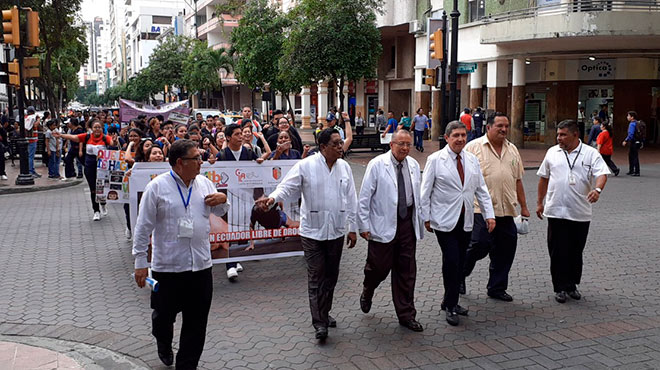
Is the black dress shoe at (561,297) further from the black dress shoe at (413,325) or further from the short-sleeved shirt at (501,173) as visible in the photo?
the black dress shoe at (413,325)

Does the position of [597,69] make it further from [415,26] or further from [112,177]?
[112,177]

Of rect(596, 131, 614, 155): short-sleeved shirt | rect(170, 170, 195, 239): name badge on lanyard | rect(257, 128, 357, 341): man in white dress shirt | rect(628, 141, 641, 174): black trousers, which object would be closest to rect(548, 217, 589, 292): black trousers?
rect(257, 128, 357, 341): man in white dress shirt

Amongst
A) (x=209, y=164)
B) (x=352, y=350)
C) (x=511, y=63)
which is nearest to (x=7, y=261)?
(x=209, y=164)

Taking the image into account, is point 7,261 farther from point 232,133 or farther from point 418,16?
point 418,16

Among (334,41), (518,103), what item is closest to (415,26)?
(334,41)

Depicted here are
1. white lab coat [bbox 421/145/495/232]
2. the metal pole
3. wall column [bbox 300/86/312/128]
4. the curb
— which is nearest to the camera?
white lab coat [bbox 421/145/495/232]

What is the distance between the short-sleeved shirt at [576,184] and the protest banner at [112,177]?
18.7ft

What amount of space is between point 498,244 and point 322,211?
6.70 ft

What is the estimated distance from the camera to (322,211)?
5547 millimetres

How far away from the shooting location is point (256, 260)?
831cm

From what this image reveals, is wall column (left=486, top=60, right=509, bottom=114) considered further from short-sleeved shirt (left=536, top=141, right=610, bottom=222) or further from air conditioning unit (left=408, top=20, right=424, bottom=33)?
short-sleeved shirt (left=536, top=141, right=610, bottom=222)

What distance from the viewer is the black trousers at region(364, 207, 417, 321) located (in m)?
5.66

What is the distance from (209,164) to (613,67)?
23.9 meters

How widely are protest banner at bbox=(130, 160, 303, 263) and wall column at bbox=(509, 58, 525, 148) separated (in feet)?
68.5
